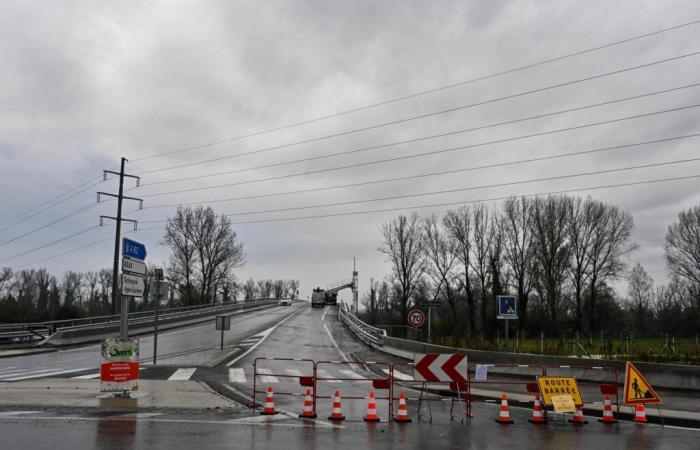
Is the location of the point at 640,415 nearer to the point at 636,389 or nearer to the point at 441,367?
the point at 636,389

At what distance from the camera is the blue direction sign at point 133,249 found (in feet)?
48.2

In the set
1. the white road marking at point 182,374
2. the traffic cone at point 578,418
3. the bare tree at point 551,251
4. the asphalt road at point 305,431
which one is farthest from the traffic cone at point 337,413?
the bare tree at point 551,251

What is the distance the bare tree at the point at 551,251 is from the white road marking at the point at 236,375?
172ft

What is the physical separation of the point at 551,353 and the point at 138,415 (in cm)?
1762

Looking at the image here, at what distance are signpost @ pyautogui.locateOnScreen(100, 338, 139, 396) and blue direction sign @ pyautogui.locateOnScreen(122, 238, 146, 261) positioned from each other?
2.15 meters

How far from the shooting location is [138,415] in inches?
456

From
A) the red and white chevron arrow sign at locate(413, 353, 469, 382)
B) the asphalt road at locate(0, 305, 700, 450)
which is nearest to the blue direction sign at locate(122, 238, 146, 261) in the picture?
the asphalt road at locate(0, 305, 700, 450)

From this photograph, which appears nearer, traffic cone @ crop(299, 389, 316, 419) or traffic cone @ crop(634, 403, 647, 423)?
traffic cone @ crop(299, 389, 316, 419)

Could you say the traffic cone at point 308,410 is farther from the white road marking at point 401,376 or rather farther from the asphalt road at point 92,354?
the asphalt road at point 92,354

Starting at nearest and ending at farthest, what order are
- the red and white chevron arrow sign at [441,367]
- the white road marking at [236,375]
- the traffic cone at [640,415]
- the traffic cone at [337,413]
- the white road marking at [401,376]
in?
the traffic cone at [337,413] < the traffic cone at [640,415] < the red and white chevron arrow sign at [441,367] < the white road marking at [236,375] < the white road marking at [401,376]

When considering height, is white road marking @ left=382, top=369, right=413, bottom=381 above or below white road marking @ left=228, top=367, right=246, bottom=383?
below

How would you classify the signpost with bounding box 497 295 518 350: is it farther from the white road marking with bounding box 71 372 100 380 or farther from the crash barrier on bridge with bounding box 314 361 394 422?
the white road marking with bounding box 71 372 100 380

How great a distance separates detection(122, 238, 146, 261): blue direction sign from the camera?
14703mm

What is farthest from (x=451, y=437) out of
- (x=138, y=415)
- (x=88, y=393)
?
(x=88, y=393)
